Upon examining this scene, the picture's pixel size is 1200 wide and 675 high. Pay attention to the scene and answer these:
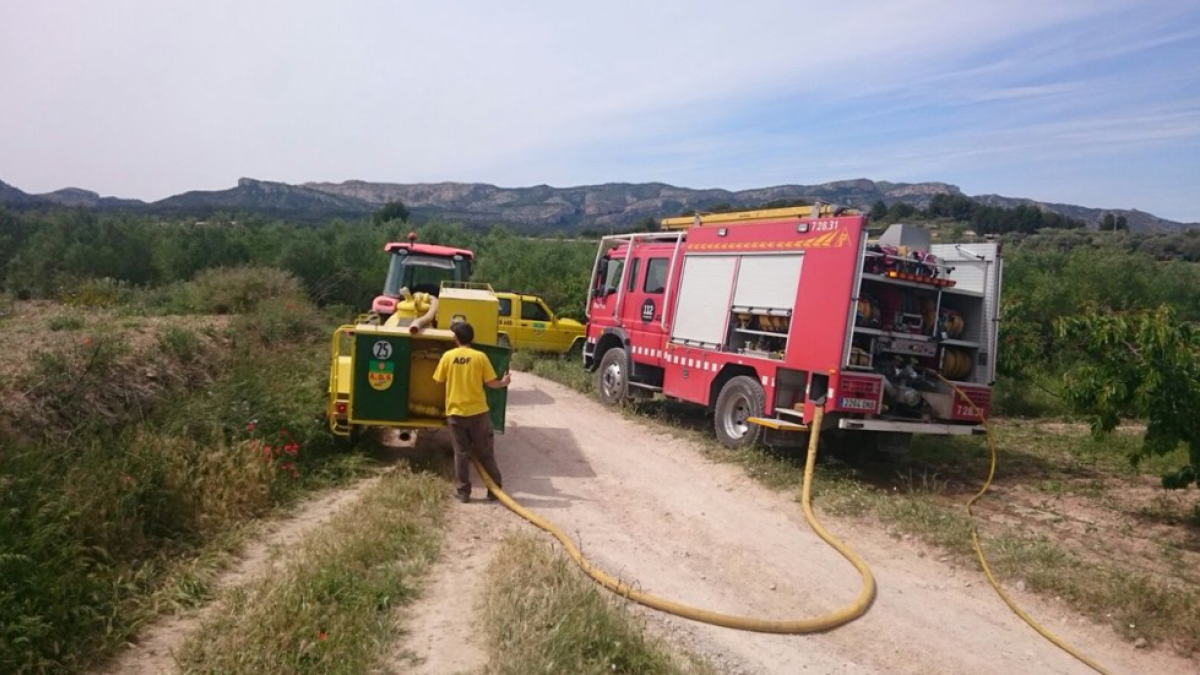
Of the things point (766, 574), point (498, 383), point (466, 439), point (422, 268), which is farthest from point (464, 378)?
point (422, 268)

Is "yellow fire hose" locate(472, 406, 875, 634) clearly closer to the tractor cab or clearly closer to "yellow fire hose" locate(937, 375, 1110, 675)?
"yellow fire hose" locate(937, 375, 1110, 675)

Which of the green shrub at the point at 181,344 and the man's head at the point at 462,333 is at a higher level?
the man's head at the point at 462,333

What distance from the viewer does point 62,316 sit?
10570mm

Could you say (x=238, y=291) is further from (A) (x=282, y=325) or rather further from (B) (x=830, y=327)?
(B) (x=830, y=327)

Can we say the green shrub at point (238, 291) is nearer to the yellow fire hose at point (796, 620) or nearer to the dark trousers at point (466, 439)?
the dark trousers at point (466, 439)

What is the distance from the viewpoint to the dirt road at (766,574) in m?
5.25

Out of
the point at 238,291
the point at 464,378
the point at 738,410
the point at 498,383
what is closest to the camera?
the point at 464,378

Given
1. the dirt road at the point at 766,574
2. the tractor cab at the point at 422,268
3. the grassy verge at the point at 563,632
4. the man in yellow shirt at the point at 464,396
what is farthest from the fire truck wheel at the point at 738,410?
the tractor cab at the point at 422,268

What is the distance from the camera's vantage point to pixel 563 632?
15.2 ft

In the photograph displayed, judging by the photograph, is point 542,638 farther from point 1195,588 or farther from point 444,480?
point 1195,588

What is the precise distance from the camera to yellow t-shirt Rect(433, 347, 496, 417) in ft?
26.3

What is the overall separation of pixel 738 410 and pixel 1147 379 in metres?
4.60

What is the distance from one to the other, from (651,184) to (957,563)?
223 ft

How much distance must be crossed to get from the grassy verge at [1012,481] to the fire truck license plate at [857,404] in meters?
0.87
